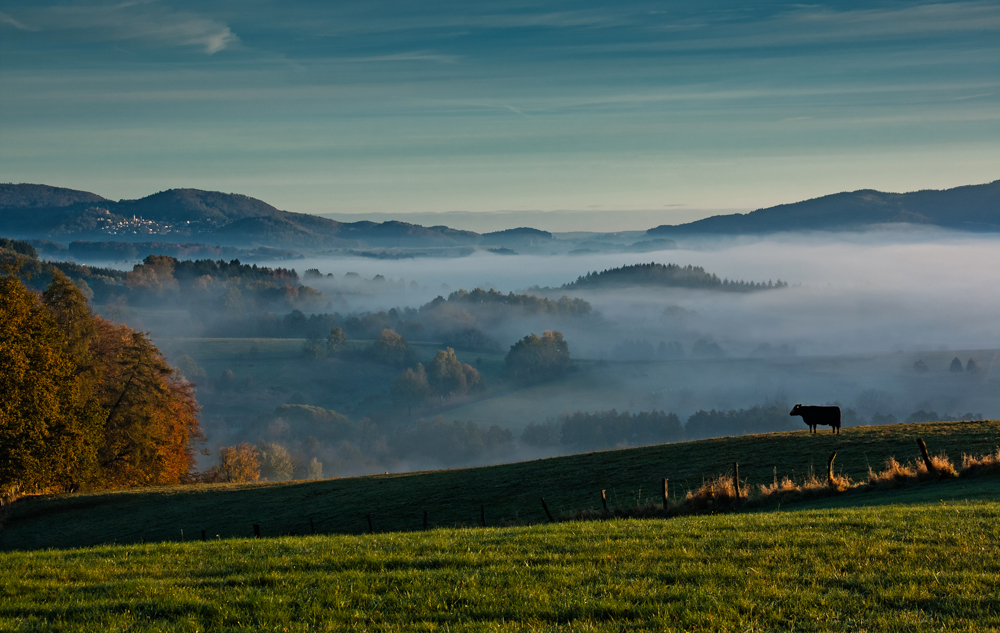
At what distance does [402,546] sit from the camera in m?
13.6

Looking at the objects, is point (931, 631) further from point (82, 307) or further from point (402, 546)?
point (82, 307)

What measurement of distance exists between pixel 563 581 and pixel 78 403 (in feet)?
157

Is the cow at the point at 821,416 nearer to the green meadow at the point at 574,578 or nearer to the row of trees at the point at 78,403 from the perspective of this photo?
the green meadow at the point at 574,578

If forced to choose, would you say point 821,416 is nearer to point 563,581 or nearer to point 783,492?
point 783,492

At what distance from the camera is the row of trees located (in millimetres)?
41312

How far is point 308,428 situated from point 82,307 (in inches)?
4955

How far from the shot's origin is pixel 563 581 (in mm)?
10117

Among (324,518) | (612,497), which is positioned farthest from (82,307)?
(612,497)

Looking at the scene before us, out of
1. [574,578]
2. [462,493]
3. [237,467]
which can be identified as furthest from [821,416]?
[237,467]

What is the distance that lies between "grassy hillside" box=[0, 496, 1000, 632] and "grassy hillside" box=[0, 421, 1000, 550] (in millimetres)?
12964

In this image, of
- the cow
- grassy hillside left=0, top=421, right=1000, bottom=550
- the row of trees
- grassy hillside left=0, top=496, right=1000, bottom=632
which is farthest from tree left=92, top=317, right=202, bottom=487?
the cow

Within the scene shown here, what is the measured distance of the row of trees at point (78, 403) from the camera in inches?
1626

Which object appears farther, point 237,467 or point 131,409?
point 237,467

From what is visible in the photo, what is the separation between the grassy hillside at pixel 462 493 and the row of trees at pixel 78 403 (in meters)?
4.33
